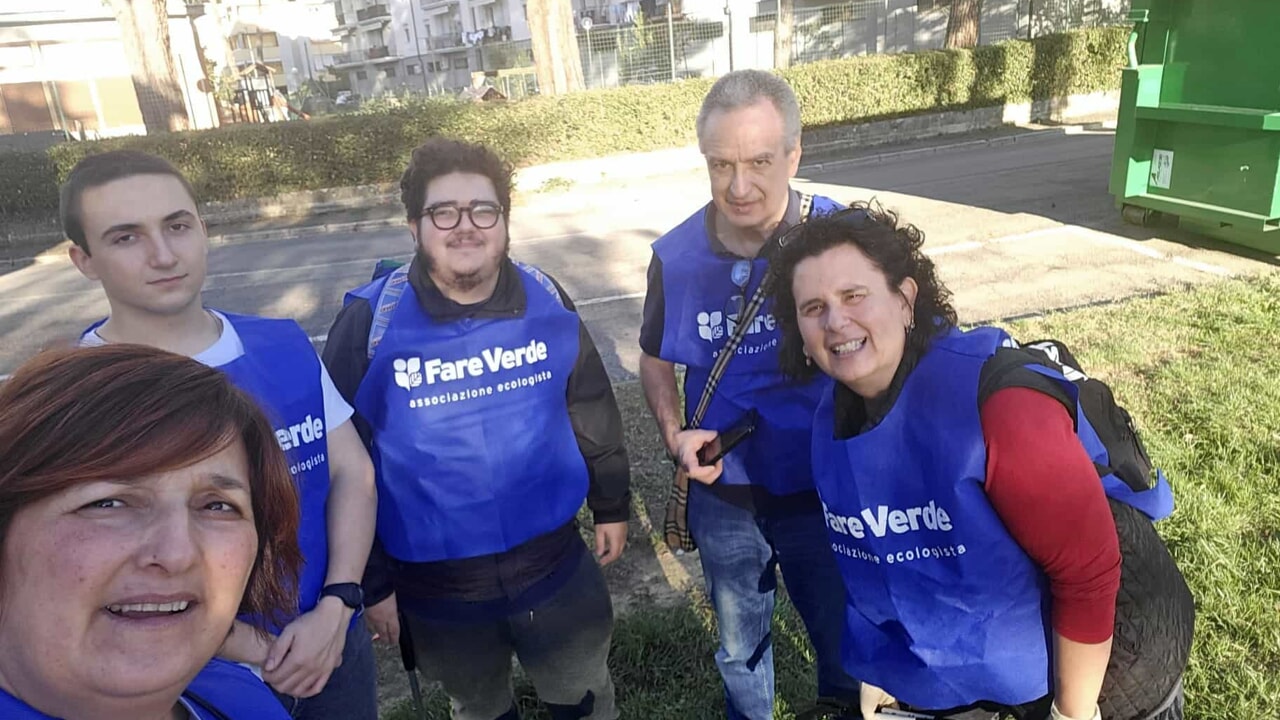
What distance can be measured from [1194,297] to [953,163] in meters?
8.22

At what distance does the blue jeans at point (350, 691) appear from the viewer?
6.22 feet

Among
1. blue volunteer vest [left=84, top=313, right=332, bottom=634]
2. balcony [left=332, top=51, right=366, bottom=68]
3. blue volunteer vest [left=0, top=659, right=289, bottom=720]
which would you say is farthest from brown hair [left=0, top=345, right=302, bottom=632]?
balcony [left=332, top=51, right=366, bottom=68]

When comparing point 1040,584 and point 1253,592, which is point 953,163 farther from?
point 1040,584

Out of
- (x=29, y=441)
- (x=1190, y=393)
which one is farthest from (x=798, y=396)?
(x=1190, y=393)

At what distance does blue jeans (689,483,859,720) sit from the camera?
219 centimetres

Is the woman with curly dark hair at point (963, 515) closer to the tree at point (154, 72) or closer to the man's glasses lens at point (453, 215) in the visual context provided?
the man's glasses lens at point (453, 215)

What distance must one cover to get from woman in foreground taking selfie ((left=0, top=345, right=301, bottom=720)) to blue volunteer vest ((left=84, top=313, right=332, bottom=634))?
784 mm

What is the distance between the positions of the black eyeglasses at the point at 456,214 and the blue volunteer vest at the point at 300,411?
431mm

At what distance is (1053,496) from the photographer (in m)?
1.40

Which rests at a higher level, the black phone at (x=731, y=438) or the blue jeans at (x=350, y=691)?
the black phone at (x=731, y=438)

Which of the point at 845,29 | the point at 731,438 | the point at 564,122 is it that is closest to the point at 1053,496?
the point at 731,438

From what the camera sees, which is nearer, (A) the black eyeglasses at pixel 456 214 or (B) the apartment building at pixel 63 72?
(A) the black eyeglasses at pixel 456 214

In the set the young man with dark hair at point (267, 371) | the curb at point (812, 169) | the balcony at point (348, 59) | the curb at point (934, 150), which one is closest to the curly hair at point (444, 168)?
the young man with dark hair at point (267, 371)

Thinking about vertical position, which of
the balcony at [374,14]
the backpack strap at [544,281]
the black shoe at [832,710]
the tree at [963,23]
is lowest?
the black shoe at [832,710]
